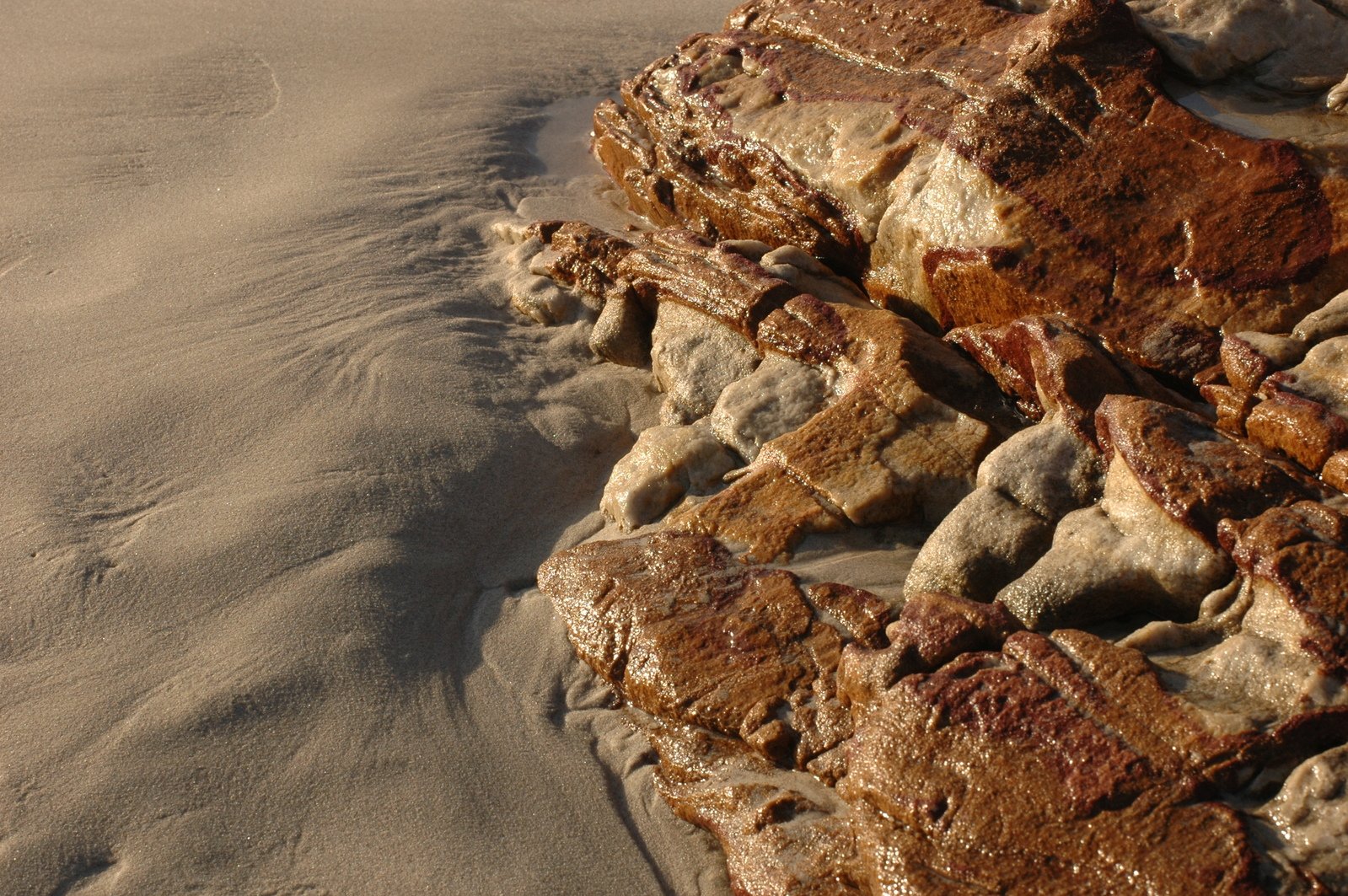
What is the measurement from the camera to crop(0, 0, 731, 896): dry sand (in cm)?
280

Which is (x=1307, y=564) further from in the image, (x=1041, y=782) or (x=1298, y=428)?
(x=1041, y=782)

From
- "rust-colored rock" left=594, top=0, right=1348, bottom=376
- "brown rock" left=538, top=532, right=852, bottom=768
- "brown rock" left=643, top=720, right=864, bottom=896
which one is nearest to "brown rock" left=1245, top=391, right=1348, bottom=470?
"rust-colored rock" left=594, top=0, right=1348, bottom=376

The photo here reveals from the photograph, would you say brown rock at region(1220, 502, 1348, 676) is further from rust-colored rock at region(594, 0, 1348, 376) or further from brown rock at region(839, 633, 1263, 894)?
rust-colored rock at region(594, 0, 1348, 376)

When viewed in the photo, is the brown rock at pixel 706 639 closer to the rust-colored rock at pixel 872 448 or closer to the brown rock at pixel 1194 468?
the rust-colored rock at pixel 872 448

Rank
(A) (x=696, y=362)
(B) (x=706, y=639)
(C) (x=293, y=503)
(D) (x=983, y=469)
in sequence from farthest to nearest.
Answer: (A) (x=696, y=362) < (C) (x=293, y=503) < (D) (x=983, y=469) < (B) (x=706, y=639)

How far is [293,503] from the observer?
3.59m

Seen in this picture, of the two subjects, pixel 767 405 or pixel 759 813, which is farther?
pixel 767 405

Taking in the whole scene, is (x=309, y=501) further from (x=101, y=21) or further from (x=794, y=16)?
(x=101, y=21)

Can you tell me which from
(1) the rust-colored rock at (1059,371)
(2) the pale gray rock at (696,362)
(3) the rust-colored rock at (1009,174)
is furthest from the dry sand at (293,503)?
(1) the rust-colored rock at (1059,371)

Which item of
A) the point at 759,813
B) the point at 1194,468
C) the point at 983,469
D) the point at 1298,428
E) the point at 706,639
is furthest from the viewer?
the point at 983,469

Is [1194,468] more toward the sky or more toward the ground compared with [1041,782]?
more toward the sky

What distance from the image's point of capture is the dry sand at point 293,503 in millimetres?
2797

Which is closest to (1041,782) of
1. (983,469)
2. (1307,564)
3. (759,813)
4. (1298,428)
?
(759,813)

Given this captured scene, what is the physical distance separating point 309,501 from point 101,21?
4.74m
